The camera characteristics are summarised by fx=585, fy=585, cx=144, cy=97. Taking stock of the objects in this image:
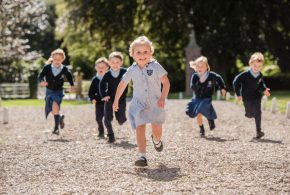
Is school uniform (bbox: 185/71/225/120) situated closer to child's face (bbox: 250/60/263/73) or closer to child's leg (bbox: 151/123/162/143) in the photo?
child's face (bbox: 250/60/263/73)

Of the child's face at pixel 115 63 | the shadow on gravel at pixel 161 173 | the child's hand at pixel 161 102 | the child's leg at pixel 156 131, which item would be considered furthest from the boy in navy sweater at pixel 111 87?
the shadow on gravel at pixel 161 173

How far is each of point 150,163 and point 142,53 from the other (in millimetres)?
1402

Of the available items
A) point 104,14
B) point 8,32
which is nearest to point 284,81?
point 104,14

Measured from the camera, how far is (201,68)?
11.1m

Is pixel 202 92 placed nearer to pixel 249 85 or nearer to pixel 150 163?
pixel 249 85

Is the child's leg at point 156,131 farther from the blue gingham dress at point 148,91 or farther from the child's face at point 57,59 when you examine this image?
the child's face at point 57,59

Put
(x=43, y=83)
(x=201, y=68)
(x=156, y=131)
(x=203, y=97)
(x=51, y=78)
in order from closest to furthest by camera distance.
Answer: (x=156, y=131) → (x=201, y=68) → (x=203, y=97) → (x=43, y=83) → (x=51, y=78)

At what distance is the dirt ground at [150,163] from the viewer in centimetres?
576

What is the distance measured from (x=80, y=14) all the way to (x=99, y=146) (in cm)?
2443

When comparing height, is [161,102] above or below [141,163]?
above

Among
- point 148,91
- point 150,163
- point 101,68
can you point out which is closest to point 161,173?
point 150,163

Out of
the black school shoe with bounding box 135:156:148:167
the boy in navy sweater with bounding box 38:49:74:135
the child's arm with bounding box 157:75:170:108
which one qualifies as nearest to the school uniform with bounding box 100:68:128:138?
the boy in navy sweater with bounding box 38:49:74:135

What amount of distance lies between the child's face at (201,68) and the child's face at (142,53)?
3.62 metres

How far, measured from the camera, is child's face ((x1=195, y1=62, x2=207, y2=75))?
36.1 ft
